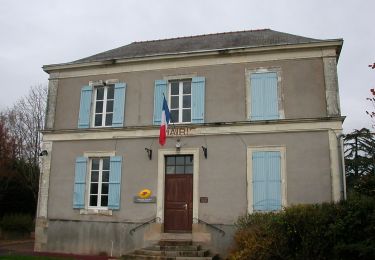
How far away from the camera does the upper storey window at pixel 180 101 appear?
1259cm

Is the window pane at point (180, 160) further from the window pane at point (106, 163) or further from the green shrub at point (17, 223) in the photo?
the green shrub at point (17, 223)

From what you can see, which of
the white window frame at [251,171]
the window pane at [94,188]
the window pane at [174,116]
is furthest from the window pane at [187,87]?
the window pane at [94,188]

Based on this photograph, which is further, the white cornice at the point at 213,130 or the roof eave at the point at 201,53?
the roof eave at the point at 201,53

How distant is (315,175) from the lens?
11086 mm

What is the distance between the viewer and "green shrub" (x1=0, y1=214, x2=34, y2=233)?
18325mm

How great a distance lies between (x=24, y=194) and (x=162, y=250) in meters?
13.0

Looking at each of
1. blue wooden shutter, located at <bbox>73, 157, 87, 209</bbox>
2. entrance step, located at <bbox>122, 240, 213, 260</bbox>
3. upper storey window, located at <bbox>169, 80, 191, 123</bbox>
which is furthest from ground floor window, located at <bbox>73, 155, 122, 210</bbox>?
upper storey window, located at <bbox>169, 80, 191, 123</bbox>

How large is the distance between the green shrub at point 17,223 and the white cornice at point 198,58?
8.08 metres

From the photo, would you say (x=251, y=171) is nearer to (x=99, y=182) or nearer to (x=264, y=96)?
(x=264, y=96)

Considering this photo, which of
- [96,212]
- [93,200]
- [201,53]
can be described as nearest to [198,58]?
[201,53]

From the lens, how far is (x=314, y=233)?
8.91m

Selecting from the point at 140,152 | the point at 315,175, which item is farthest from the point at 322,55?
the point at 140,152

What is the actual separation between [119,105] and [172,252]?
499cm

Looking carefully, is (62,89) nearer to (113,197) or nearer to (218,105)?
(113,197)
